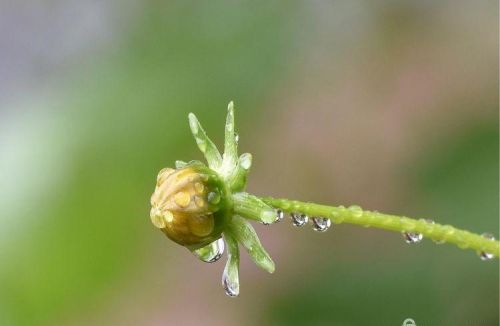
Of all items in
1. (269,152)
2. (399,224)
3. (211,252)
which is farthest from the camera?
(269,152)

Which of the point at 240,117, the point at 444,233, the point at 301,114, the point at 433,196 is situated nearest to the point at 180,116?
the point at 240,117

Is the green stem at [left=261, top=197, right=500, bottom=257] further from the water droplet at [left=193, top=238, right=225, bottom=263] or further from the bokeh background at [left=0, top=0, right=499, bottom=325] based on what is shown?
the bokeh background at [left=0, top=0, right=499, bottom=325]

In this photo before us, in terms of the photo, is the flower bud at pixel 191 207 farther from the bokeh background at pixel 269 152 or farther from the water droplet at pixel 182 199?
the bokeh background at pixel 269 152

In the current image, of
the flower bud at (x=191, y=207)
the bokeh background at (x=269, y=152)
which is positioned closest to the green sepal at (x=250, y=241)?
the flower bud at (x=191, y=207)

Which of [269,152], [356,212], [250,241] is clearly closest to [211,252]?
[250,241]

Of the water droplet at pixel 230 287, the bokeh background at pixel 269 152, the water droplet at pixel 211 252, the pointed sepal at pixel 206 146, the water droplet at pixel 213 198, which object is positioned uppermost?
the bokeh background at pixel 269 152

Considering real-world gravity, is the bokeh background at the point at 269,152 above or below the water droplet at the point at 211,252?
above

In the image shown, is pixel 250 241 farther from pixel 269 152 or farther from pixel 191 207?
pixel 269 152
